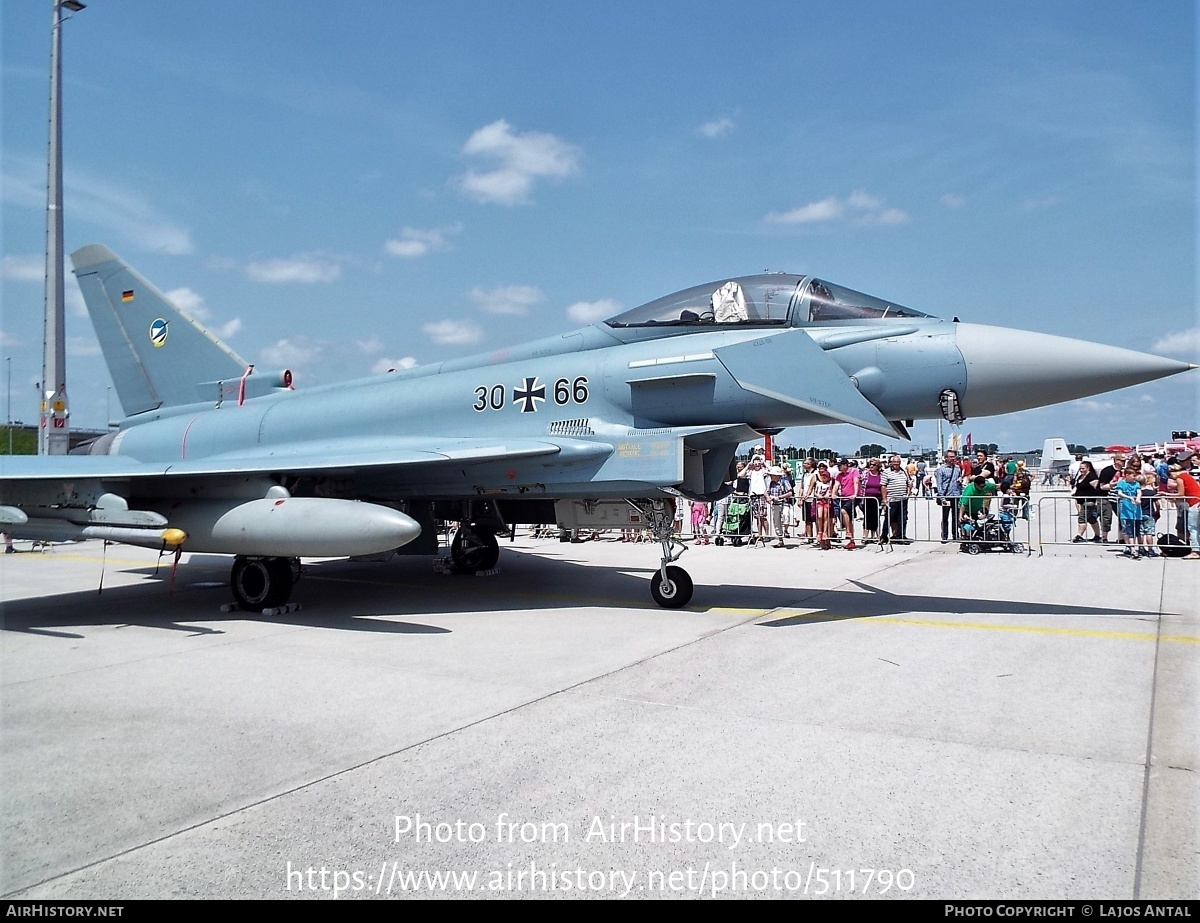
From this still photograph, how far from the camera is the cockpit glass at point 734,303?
24.3 feet

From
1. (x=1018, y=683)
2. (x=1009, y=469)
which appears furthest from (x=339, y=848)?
(x=1009, y=469)

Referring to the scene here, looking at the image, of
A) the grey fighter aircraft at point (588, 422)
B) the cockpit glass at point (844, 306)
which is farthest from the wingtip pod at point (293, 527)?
the cockpit glass at point (844, 306)

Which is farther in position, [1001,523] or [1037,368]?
[1001,523]

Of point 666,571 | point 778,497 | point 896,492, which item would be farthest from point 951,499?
point 666,571

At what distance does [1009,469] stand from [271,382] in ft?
48.0

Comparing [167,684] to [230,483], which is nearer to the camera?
[167,684]

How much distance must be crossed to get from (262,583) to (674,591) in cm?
422

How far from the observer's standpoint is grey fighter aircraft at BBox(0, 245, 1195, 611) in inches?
264

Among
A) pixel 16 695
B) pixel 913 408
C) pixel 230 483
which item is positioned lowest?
pixel 16 695

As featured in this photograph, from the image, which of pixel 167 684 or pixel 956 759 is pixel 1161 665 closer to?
pixel 956 759

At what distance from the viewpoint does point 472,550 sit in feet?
35.9

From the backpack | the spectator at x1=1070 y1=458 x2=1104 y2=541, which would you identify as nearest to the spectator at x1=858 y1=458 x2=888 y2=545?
the spectator at x1=1070 y1=458 x2=1104 y2=541

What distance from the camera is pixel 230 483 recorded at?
25.9 ft

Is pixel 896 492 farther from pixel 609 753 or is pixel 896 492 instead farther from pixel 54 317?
pixel 54 317
